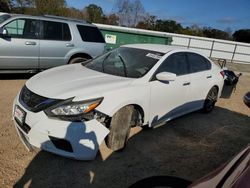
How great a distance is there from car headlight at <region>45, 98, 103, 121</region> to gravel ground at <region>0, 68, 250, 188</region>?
676 mm

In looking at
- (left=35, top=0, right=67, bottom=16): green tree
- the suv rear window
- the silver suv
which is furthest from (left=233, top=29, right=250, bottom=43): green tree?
the silver suv

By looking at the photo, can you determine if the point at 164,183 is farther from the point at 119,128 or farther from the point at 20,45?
the point at 20,45

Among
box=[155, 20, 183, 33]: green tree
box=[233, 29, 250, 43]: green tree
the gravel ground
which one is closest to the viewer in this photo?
the gravel ground

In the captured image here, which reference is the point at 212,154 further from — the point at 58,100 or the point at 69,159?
the point at 58,100

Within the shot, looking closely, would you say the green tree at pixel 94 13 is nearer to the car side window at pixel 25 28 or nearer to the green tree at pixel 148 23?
the green tree at pixel 148 23

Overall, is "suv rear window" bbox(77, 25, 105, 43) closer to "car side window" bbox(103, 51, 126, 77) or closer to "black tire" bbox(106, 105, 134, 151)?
"car side window" bbox(103, 51, 126, 77)

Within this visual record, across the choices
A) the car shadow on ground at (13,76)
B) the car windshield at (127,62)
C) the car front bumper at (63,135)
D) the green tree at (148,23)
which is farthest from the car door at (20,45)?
the green tree at (148,23)

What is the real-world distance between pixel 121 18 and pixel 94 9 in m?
3.47

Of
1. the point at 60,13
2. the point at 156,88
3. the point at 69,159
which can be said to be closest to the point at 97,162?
the point at 69,159

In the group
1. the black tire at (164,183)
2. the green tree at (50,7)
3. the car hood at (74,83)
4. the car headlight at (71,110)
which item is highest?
the green tree at (50,7)

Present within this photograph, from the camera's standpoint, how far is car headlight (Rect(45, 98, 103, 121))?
3.37 meters

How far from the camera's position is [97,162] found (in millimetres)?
3707

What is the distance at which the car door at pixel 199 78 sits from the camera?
17.7 feet

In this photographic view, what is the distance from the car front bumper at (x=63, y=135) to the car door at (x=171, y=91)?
3.96 ft
